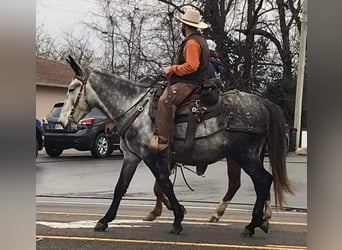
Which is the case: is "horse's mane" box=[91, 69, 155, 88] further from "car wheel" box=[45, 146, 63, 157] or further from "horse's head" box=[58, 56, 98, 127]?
"car wheel" box=[45, 146, 63, 157]

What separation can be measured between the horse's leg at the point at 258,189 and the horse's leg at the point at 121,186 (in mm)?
607

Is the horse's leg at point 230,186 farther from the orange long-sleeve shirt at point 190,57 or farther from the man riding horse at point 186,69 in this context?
the orange long-sleeve shirt at point 190,57

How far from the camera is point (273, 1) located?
Answer: 3.11 m

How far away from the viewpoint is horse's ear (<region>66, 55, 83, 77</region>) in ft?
10.7

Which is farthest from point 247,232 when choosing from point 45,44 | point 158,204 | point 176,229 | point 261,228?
point 45,44

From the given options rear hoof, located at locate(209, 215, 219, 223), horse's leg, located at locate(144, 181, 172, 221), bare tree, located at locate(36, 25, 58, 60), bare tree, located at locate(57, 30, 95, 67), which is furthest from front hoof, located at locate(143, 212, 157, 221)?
bare tree, located at locate(36, 25, 58, 60)

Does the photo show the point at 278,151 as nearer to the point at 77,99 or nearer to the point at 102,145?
the point at 102,145

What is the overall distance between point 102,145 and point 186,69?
0.64 metres

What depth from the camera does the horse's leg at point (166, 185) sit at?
10.6 feet

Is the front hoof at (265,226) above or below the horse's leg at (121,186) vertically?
below

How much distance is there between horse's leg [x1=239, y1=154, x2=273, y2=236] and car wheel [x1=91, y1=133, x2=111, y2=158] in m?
0.76

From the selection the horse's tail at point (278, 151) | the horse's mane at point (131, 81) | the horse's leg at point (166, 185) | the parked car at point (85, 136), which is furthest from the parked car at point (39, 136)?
the horse's tail at point (278, 151)

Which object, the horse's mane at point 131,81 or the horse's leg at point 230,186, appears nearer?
the horse's leg at point 230,186
